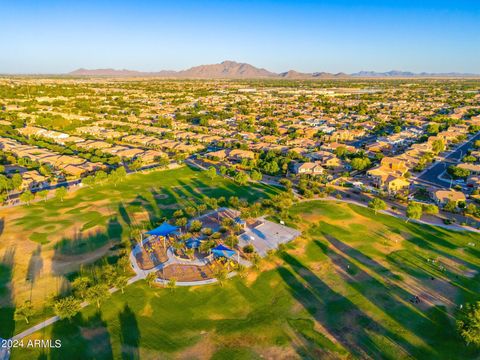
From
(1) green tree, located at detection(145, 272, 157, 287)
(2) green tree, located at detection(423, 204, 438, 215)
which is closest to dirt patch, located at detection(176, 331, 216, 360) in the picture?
(1) green tree, located at detection(145, 272, 157, 287)

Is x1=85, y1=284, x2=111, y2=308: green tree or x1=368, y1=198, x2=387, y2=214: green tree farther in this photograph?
x1=368, y1=198, x2=387, y2=214: green tree

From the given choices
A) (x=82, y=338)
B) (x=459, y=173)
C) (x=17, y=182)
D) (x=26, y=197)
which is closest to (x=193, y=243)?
(x=82, y=338)

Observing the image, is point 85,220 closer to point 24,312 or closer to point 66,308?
point 24,312

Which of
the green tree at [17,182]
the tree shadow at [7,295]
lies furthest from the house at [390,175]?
the green tree at [17,182]

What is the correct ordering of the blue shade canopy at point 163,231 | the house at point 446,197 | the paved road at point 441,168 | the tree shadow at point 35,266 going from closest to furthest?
the tree shadow at point 35,266
the blue shade canopy at point 163,231
the house at point 446,197
the paved road at point 441,168

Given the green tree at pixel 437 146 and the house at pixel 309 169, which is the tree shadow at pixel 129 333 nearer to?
the house at pixel 309 169

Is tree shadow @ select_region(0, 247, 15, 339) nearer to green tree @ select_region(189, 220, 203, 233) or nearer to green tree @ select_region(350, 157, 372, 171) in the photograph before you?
green tree @ select_region(189, 220, 203, 233)
